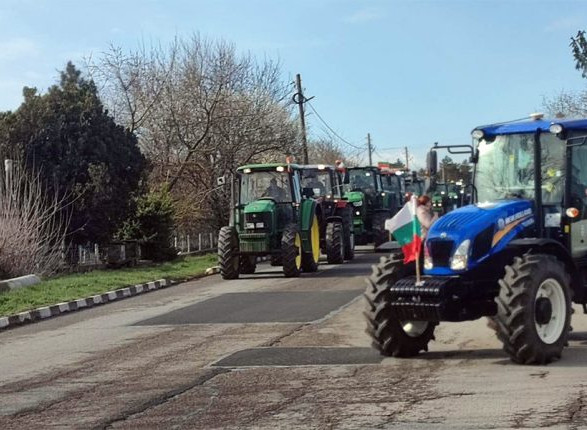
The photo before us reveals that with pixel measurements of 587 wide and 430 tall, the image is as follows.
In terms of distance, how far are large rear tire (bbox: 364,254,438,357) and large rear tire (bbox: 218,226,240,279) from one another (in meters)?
10.7

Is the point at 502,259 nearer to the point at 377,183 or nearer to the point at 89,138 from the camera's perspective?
the point at 89,138

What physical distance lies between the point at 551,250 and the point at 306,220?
12.2 m

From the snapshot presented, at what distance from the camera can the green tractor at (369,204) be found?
1113 inches

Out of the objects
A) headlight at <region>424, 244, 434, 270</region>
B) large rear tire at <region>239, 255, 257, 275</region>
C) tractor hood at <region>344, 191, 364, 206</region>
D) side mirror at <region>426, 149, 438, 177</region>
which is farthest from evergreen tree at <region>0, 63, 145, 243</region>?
headlight at <region>424, 244, 434, 270</region>

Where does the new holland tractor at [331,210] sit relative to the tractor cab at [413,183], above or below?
below

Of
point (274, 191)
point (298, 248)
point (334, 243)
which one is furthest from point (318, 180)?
point (298, 248)

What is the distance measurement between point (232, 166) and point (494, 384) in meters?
25.0

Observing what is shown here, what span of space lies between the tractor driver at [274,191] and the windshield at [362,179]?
8.52 m

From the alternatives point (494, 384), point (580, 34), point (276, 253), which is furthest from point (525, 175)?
point (580, 34)

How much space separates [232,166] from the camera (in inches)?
1267

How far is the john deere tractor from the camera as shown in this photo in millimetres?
19984

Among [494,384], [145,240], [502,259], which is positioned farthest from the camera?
[145,240]

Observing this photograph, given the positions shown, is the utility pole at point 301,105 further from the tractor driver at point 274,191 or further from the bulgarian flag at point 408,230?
the bulgarian flag at point 408,230

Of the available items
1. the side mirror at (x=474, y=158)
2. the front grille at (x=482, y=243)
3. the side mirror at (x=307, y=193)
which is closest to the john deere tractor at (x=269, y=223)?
the side mirror at (x=307, y=193)
